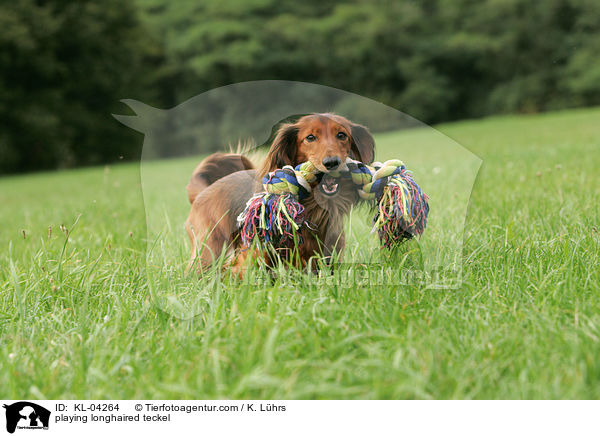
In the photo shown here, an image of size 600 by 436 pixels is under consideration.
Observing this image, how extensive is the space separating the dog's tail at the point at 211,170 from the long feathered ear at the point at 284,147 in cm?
35

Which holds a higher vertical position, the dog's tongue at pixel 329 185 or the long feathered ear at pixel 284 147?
the long feathered ear at pixel 284 147

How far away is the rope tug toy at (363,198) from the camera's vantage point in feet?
5.16

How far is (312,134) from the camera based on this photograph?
5.07ft

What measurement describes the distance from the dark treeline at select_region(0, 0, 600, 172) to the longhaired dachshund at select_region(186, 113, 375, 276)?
41.3 ft

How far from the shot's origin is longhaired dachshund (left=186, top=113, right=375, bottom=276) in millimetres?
1537

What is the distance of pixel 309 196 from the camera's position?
1.59 m

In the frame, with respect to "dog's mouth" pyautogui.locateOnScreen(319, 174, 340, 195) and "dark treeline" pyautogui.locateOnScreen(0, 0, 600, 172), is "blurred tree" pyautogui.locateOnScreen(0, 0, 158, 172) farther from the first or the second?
"dog's mouth" pyautogui.locateOnScreen(319, 174, 340, 195)

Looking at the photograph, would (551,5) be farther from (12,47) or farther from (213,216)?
(213,216)

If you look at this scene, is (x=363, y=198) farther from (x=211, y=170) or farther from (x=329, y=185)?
(x=211, y=170)

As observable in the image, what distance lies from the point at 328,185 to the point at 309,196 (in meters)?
0.08

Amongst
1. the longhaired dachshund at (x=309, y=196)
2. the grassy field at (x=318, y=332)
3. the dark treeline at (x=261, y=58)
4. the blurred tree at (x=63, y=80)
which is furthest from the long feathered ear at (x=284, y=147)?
the blurred tree at (x=63, y=80)
